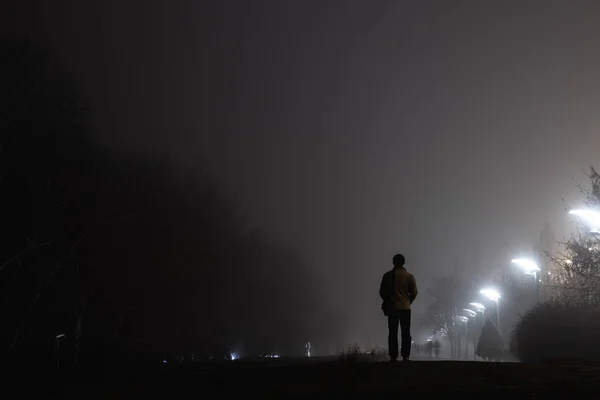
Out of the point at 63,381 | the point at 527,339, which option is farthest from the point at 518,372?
the point at 527,339

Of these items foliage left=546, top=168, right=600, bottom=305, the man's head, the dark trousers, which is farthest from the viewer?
foliage left=546, top=168, right=600, bottom=305

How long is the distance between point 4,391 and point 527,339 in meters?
22.5

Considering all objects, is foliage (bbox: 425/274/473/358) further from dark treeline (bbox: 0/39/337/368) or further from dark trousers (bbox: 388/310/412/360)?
dark trousers (bbox: 388/310/412/360)

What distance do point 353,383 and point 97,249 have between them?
30126 millimetres

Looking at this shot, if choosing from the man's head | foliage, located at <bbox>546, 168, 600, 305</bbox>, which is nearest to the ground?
the man's head

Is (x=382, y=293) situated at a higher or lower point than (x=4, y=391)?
higher

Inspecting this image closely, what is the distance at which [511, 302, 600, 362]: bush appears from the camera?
23750mm

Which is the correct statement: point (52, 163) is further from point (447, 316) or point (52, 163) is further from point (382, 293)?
point (447, 316)

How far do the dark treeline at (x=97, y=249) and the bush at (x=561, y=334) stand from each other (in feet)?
54.6

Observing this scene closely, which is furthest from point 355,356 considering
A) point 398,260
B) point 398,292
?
point 398,260

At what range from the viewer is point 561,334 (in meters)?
25.2

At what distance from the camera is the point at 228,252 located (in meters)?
65.1

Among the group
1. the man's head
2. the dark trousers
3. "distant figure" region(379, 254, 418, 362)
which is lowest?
the dark trousers

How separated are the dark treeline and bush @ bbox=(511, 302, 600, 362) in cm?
1664
